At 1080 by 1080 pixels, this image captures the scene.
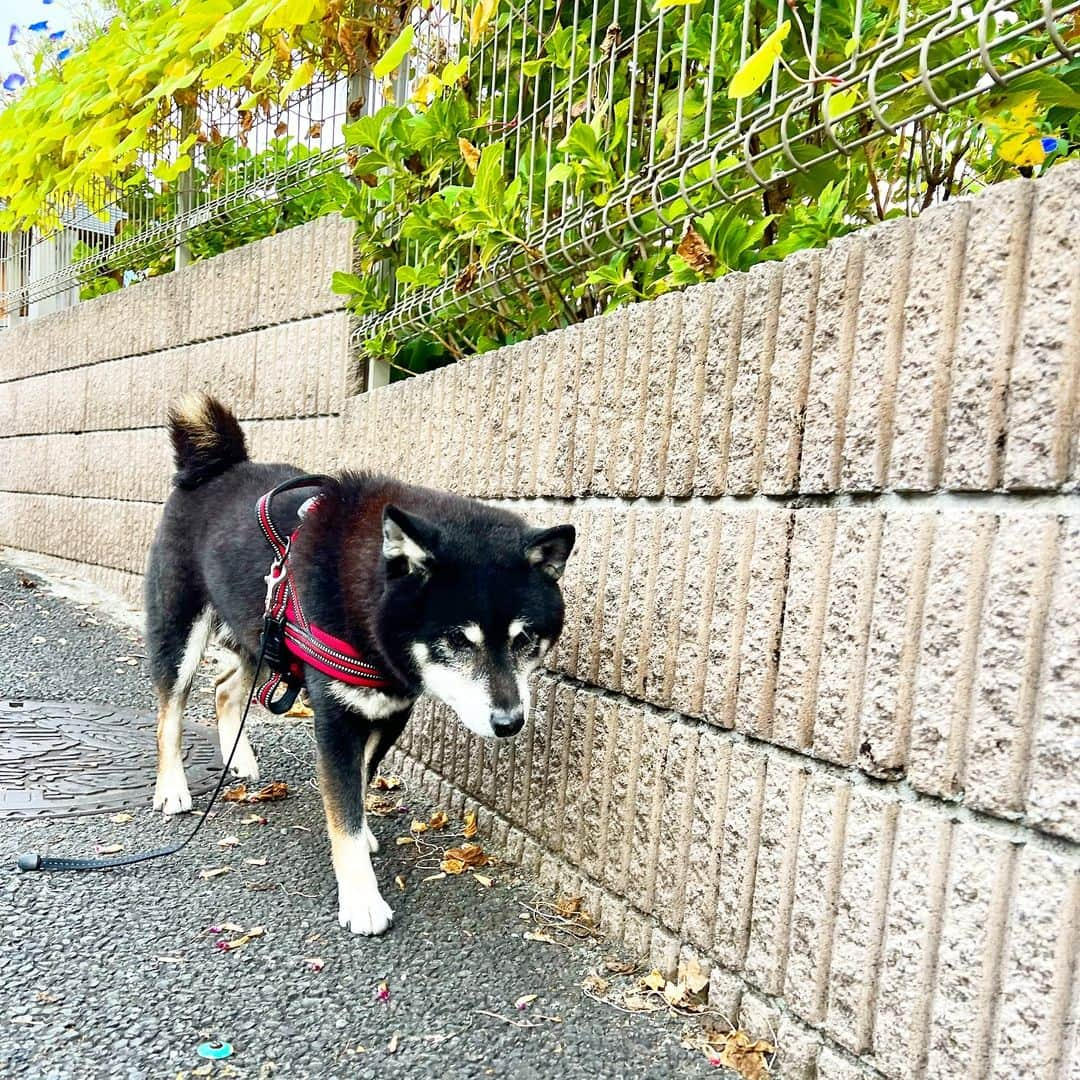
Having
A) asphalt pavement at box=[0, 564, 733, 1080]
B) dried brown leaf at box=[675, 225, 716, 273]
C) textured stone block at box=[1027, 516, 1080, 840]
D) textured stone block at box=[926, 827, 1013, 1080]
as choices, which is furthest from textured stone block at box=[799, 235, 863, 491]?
asphalt pavement at box=[0, 564, 733, 1080]

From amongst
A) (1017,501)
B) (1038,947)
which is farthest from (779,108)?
(1038,947)

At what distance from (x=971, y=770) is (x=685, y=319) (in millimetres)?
1402

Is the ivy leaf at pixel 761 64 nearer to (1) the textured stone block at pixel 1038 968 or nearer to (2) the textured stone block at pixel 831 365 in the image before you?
(2) the textured stone block at pixel 831 365

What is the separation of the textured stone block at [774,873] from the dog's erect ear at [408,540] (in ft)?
3.81

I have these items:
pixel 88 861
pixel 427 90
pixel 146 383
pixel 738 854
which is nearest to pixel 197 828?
pixel 88 861

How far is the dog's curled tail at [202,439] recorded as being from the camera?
157 inches

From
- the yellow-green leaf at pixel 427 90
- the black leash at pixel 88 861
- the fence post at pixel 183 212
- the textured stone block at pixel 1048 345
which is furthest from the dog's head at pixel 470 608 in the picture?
the fence post at pixel 183 212

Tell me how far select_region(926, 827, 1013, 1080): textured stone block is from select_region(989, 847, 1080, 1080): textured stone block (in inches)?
1.0

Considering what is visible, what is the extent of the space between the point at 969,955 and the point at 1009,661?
0.52m

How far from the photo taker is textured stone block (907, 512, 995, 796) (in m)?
1.64

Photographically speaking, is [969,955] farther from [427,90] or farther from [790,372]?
[427,90]

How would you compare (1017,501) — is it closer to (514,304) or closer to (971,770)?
(971,770)

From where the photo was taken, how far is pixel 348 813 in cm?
294

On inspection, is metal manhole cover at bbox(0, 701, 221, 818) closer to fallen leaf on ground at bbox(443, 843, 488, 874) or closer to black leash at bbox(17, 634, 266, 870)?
black leash at bbox(17, 634, 266, 870)
